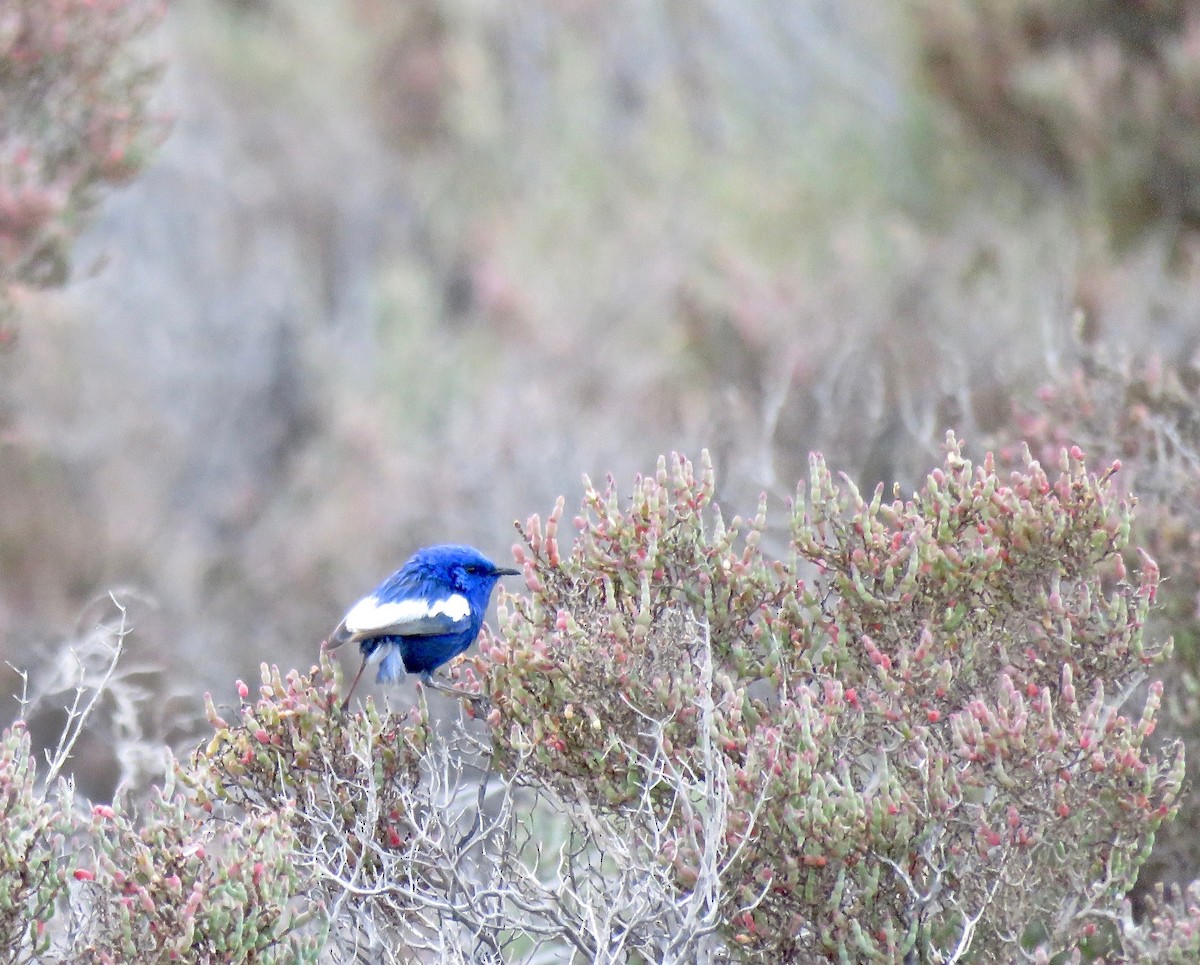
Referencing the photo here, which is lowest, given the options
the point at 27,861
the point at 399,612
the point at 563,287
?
the point at 563,287

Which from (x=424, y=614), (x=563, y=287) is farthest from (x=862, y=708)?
(x=563, y=287)

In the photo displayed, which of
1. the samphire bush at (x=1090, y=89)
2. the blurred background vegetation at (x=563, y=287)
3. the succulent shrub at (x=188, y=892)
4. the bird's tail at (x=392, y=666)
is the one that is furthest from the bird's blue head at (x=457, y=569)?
the samphire bush at (x=1090, y=89)

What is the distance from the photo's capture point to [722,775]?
13.1 feet

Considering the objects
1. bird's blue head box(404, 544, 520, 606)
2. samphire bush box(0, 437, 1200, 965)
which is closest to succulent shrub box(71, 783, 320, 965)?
samphire bush box(0, 437, 1200, 965)

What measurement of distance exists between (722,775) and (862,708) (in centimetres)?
57

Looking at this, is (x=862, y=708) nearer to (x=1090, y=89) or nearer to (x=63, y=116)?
(x=63, y=116)

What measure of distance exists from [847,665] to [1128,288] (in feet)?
26.2

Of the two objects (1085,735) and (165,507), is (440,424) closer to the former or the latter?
(165,507)

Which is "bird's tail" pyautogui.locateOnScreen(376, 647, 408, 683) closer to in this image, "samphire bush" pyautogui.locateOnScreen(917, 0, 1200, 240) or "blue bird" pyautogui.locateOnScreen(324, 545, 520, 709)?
"blue bird" pyautogui.locateOnScreen(324, 545, 520, 709)

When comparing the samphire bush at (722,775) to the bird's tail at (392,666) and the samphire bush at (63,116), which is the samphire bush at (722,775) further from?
the samphire bush at (63,116)

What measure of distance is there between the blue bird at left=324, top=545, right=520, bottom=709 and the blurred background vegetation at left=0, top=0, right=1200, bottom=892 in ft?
8.62

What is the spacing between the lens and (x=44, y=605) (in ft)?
40.7

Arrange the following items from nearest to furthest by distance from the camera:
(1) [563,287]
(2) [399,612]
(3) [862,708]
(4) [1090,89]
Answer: (3) [862,708] → (2) [399,612] → (4) [1090,89] → (1) [563,287]

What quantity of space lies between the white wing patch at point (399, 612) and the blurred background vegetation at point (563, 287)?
2.64 metres
